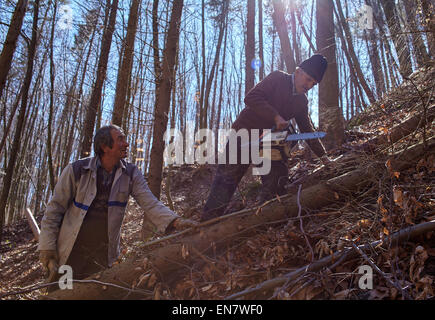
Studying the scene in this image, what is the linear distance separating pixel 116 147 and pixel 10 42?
288 cm

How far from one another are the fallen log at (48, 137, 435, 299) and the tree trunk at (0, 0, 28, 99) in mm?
3234

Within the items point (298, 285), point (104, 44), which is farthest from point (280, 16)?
point (298, 285)

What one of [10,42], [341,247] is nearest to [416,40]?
[341,247]

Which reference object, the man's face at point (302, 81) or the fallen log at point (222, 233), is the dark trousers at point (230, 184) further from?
the man's face at point (302, 81)

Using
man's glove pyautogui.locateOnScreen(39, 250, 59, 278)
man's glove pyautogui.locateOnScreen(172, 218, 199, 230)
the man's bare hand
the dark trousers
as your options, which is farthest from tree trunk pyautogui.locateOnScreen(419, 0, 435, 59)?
man's glove pyautogui.locateOnScreen(39, 250, 59, 278)

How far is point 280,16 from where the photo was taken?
7.96 metres

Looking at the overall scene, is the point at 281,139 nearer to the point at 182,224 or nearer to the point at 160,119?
→ the point at 182,224

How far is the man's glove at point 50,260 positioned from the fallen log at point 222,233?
0.65ft

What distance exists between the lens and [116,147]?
115 inches

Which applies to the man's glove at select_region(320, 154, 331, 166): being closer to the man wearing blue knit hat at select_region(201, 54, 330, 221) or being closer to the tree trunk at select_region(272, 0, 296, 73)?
Answer: the man wearing blue knit hat at select_region(201, 54, 330, 221)

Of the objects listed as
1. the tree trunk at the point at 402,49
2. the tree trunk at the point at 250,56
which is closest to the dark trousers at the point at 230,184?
the tree trunk at the point at 402,49
